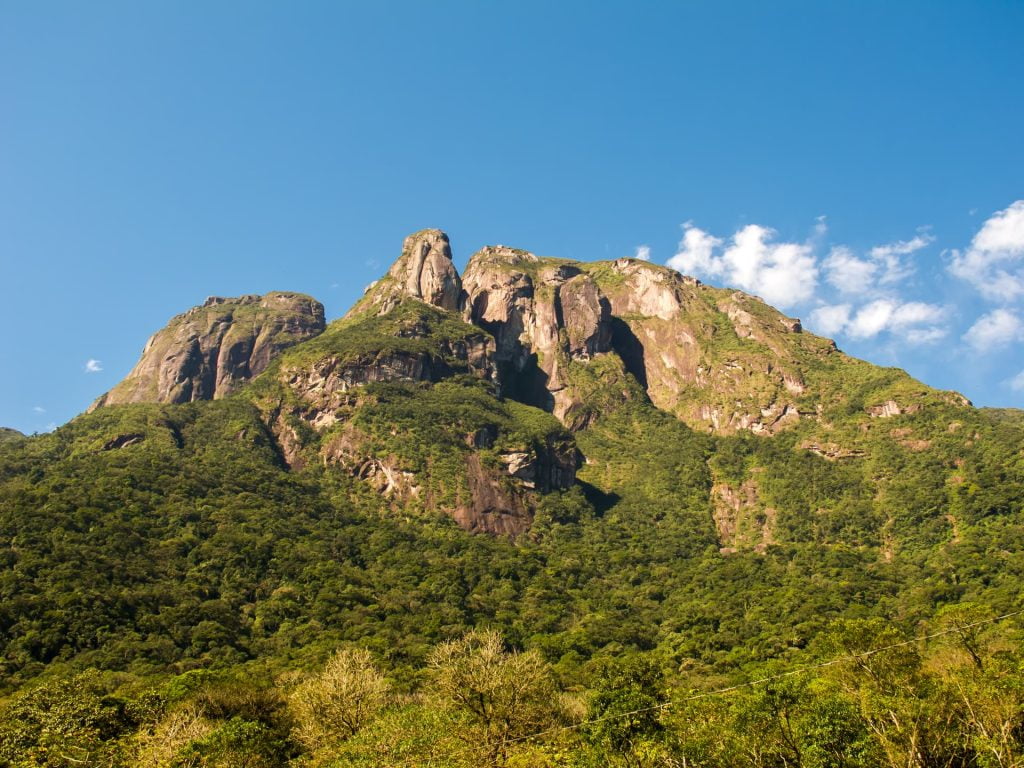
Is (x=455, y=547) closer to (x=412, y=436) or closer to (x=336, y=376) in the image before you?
(x=412, y=436)

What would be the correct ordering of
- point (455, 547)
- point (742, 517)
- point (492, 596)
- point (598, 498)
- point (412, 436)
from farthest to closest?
point (598, 498) → point (412, 436) → point (742, 517) → point (455, 547) → point (492, 596)

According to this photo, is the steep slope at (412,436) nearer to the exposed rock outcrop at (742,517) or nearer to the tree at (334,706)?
the exposed rock outcrop at (742,517)

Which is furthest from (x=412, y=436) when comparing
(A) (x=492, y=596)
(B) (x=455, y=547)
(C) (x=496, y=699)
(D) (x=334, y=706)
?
(C) (x=496, y=699)

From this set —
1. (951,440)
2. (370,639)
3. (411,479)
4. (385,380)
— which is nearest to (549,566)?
(411,479)

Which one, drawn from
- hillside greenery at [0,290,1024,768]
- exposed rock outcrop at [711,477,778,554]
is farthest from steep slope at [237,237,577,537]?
exposed rock outcrop at [711,477,778,554]

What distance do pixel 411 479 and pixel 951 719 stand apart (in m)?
129

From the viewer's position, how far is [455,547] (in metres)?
141

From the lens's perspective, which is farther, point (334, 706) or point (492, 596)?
point (492, 596)

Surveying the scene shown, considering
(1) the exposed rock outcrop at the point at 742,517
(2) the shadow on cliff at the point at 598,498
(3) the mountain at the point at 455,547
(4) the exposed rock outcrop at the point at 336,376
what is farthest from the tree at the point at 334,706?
(4) the exposed rock outcrop at the point at 336,376

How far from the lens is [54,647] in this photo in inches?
3260

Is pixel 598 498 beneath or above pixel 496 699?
above

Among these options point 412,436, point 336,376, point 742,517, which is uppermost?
point 336,376

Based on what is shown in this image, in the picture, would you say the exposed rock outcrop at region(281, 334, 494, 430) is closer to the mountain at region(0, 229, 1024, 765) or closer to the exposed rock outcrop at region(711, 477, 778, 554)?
the mountain at region(0, 229, 1024, 765)

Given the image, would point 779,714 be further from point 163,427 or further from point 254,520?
point 163,427
